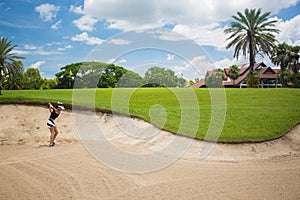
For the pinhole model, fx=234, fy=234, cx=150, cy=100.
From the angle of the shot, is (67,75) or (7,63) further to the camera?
(67,75)

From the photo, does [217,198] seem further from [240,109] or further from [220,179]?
[240,109]

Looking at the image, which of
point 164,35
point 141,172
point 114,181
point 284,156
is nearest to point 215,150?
point 284,156

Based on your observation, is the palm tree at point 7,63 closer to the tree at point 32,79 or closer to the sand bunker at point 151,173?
the sand bunker at point 151,173

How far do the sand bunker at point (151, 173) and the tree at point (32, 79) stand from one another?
61.4 meters

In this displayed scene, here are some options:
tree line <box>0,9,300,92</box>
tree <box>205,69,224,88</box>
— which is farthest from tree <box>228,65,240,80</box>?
tree <box>205,69,224,88</box>

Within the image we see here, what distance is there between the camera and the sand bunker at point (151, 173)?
6.64 m

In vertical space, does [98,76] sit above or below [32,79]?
below

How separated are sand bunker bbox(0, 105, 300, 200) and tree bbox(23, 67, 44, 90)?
61.4 meters

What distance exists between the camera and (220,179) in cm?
755

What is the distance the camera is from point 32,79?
7244 cm

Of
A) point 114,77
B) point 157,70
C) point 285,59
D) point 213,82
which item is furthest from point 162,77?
point 285,59

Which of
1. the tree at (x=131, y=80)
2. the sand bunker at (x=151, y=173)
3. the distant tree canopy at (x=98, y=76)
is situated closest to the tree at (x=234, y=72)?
the distant tree canopy at (x=98, y=76)

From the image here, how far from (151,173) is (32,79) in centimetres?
7445

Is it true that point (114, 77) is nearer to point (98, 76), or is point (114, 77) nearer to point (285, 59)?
point (98, 76)
